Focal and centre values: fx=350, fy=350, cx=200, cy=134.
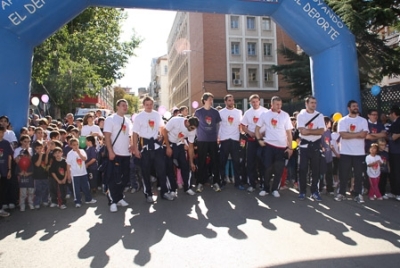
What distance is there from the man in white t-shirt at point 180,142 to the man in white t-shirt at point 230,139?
2.53 feet

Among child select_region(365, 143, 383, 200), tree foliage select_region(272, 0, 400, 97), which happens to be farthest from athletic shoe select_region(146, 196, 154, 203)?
tree foliage select_region(272, 0, 400, 97)

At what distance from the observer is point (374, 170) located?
21.8ft

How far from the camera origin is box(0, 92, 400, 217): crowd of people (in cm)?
624

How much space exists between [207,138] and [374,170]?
129 inches

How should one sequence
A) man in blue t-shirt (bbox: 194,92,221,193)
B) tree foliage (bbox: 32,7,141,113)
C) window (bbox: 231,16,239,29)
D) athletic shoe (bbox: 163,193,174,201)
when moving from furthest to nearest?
1. window (bbox: 231,16,239,29)
2. tree foliage (bbox: 32,7,141,113)
3. man in blue t-shirt (bbox: 194,92,221,193)
4. athletic shoe (bbox: 163,193,174,201)

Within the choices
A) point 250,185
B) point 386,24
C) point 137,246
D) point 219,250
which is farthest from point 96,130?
point 386,24

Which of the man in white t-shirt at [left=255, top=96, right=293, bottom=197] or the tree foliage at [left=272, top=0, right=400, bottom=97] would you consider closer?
the man in white t-shirt at [left=255, top=96, right=293, bottom=197]

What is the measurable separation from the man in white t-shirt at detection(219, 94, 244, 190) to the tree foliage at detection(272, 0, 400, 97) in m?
4.62

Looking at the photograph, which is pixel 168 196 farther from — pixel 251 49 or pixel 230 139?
pixel 251 49

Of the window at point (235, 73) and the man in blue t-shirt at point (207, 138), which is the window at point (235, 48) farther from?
the man in blue t-shirt at point (207, 138)

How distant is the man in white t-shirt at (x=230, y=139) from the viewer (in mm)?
7422

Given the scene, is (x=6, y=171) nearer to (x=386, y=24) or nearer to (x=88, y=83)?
(x=386, y=24)

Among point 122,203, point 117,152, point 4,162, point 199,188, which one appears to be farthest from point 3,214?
point 199,188

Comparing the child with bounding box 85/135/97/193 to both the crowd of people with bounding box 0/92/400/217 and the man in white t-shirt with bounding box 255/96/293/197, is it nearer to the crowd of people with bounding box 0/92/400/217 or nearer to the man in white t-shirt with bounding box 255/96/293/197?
the crowd of people with bounding box 0/92/400/217
